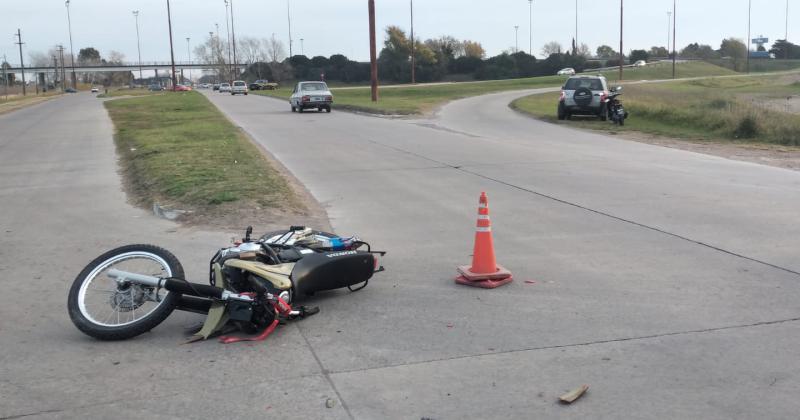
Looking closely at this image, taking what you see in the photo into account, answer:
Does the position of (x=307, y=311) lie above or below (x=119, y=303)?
below

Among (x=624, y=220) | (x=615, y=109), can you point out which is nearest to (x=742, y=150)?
(x=615, y=109)

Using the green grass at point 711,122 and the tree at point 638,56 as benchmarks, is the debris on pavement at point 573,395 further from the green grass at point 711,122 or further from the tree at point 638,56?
the tree at point 638,56

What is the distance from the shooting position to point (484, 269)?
712 centimetres

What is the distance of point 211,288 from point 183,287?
20 cm

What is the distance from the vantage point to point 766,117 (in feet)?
79.6

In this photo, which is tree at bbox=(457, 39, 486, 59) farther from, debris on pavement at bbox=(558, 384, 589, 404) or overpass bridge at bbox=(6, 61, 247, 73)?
debris on pavement at bbox=(558, 384, 589, 404)

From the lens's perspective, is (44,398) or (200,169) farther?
(200,169)

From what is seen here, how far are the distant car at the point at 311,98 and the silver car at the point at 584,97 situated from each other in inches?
502

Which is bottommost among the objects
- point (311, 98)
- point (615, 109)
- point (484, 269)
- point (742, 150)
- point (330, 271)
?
point (742, 150)

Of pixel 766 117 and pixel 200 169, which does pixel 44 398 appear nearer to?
pixel 200 169

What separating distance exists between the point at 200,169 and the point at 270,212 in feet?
15.4

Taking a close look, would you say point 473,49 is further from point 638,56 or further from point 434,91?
point 434,91

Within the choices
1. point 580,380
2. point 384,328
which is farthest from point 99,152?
point 580,380

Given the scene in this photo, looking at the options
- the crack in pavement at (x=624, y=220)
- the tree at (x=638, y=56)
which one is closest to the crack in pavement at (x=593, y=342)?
the crack in pavement at (x=624, y=220)
